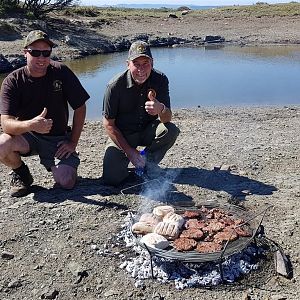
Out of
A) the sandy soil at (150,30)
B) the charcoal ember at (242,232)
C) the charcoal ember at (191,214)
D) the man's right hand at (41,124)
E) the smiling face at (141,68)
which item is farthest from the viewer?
the sandy soil at (150,30)

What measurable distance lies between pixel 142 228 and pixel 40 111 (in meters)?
2.07

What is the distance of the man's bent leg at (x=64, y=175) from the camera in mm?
5617

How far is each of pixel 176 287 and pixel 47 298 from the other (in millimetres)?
1009

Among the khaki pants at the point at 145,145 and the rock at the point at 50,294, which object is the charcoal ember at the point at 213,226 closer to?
the rock at the point at 50,294

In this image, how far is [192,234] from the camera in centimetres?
421

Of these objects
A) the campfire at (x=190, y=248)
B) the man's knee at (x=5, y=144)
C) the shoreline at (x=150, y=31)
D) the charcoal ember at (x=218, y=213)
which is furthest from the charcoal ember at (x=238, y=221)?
the shoreline at (x=150, y=31)

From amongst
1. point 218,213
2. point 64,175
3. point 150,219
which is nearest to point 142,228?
point 150,219

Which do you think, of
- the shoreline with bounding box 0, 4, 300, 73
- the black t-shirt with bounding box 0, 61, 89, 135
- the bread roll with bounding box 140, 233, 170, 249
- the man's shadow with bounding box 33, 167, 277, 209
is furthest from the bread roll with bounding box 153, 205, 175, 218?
the shoreline with bounding box 0, 4, 300, 73

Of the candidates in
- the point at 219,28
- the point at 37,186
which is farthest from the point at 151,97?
the point at 219,28

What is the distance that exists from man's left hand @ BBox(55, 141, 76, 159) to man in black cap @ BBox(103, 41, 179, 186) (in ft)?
1.44

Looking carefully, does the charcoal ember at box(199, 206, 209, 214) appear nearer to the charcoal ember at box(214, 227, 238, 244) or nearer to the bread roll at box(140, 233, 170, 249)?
the charcoal ember at box(214, 227, 238, 244)

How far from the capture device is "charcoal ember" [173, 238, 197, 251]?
4008 mm

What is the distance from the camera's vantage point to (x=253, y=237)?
4.13m

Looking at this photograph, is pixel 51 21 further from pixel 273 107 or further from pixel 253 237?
pixel 253 237
